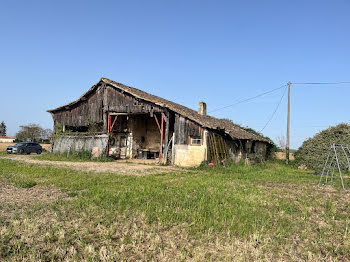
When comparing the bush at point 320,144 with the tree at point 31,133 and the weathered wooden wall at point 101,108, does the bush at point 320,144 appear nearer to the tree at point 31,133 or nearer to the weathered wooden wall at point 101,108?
the weathered wooden wall at point 101,108

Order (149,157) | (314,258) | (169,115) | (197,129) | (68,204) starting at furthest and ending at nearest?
(149,157) → (169,115) → (197,129) → (68,204) → (314,258)

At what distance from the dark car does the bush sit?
27122 mm

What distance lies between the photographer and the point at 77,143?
21.4 metres

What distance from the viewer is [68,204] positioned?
18.6ft

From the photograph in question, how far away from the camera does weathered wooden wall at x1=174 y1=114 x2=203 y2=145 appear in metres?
17.0

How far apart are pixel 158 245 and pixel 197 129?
1346cm

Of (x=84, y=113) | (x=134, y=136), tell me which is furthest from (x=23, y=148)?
(x=134, y=136)

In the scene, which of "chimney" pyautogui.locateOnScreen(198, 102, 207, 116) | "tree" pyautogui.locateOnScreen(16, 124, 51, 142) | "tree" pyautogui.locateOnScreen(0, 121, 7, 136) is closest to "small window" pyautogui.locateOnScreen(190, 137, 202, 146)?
"chimney" pyautogui.locateOnScreen(198, 102, 207, 116)

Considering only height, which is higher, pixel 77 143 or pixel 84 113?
pixel 84 113

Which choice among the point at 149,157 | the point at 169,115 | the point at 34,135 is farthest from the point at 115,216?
the point at 34,135

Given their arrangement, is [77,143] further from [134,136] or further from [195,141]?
[195,141]

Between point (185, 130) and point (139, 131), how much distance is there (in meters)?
8.18

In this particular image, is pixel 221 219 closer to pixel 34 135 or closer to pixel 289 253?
pixel 289 253

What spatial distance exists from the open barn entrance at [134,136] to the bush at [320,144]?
12.8 meters
